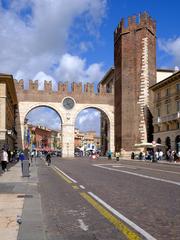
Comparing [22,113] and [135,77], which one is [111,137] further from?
[22,113]

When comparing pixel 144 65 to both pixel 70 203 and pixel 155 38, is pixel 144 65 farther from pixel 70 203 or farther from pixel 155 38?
pixel 70 203

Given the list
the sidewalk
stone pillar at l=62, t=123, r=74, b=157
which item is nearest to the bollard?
the sidewalk

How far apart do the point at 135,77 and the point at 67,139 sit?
15.5 meters

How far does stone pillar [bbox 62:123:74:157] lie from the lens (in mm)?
68750

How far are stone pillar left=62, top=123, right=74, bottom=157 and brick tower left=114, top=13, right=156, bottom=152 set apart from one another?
8.97 meters

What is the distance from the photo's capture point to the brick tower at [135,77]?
6266cm

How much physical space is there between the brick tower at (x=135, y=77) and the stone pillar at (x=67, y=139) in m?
8.97

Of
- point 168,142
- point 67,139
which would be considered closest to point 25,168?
point 168,142

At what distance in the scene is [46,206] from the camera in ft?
29.6

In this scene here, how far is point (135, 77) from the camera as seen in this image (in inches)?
2488

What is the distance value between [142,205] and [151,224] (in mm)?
2125

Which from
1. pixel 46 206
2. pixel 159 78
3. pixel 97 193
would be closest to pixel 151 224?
pixel 46 206

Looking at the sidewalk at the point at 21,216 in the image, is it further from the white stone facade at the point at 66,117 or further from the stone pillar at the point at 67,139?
the stone pillar at the point at 67,139

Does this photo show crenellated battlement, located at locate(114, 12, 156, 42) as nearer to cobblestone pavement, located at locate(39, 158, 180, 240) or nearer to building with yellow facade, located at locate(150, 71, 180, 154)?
building with yellow facade, located at locate(150, 71, 180, 154)
